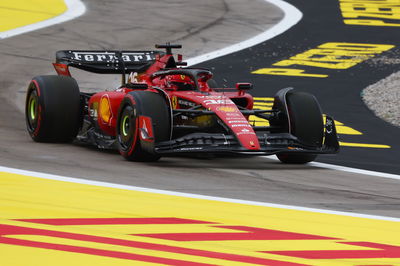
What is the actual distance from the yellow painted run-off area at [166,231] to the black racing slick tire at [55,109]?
341cm

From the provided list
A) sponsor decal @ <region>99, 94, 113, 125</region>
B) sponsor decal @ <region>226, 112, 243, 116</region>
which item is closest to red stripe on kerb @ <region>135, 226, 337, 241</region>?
sponsor decal @ <region>226, 112, 243, 116</region>

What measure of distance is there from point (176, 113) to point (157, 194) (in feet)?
8.25

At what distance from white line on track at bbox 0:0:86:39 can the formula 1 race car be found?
1083 cm

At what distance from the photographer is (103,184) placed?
34.3 feet

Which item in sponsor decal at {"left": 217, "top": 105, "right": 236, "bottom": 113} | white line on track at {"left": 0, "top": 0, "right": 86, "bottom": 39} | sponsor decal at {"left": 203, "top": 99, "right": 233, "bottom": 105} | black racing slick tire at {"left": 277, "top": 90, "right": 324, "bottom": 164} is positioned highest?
white line on track at {"left": 0, "top": 0, "right": 86, "bottom": 39}

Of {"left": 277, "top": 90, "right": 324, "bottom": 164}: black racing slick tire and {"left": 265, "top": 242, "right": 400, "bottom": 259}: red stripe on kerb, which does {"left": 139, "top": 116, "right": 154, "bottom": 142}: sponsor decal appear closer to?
{"left": 277, "top": 90, "right": 324, "bottom": 164}: black racing slick tire

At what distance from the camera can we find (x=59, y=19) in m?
27.4

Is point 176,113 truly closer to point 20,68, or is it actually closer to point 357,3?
point 20,68

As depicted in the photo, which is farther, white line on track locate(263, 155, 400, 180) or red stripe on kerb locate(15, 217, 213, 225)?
white line on track locate(263, 155, 400, 180)

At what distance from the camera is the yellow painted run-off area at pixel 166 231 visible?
7.25 m

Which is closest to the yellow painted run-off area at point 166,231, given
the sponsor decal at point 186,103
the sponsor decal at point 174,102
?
the sponsor decal at point 186,103

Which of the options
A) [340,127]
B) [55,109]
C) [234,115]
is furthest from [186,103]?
[340,127]

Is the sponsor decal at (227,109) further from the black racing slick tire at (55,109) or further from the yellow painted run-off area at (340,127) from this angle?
the black racing slick tire at (55,109)

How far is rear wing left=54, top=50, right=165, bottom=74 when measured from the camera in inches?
581
